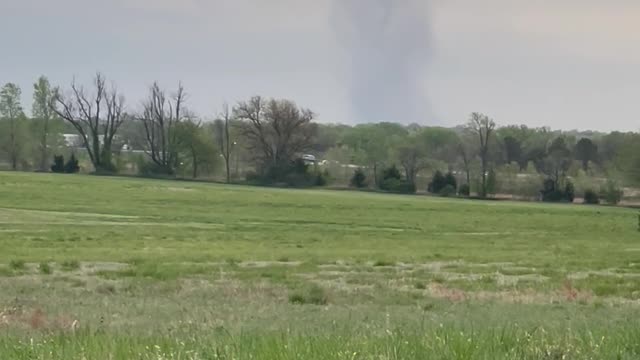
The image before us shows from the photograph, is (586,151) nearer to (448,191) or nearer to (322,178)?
(448,191)

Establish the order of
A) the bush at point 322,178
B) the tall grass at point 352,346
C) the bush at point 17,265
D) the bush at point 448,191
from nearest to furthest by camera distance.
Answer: the tall grass at point 352,346
the bush at point 17,265
the bush at point 448,191
the bush at point 322,178

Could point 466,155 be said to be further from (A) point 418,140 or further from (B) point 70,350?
(B) point 70,350

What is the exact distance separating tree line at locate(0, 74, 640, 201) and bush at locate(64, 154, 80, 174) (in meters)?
1.96

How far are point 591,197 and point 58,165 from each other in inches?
2663

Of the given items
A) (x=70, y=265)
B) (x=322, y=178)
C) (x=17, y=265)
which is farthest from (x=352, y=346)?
(x=322, y=178)

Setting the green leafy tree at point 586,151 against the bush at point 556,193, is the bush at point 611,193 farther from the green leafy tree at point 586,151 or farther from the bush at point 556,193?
the green leafy tree at point 586,151

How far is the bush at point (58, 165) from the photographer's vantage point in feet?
427

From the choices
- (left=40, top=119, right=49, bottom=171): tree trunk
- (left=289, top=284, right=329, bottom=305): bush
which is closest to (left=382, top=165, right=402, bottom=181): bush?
(left=40, top=119, right=49, bottom=171): tree trunk

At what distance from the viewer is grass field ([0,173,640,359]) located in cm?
803

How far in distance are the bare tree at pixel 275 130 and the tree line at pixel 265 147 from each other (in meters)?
0.13

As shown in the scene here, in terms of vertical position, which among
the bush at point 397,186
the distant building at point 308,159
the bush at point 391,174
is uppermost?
the distant building at point 308,159

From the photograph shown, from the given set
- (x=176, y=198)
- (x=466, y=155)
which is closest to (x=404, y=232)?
(x=176, y=198)

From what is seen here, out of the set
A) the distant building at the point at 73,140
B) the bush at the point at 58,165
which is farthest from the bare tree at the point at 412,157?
the distant building at the point at 73,140

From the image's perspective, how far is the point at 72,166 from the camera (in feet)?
424
